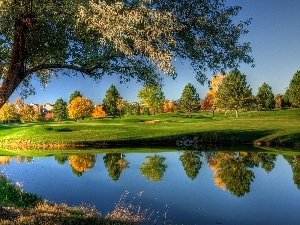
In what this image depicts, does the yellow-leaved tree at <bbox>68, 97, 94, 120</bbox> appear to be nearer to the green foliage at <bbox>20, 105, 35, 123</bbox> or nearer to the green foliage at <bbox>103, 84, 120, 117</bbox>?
the green foliage at <bbox>103, 84, 120, 117</bbox>

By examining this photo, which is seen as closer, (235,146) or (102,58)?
(102,58)

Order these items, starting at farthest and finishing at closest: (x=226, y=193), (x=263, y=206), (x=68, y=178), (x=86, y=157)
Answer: (x=86, y=157) < (x=68, y=178) < (x=226, y=193) < (x=263, y=206)

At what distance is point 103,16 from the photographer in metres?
10.2

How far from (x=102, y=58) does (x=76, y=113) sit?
4234 inches

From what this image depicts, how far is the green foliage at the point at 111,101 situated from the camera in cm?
13038

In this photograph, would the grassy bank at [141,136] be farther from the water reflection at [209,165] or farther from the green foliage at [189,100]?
the green foliage at [189,100]

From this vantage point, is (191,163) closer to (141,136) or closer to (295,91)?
(141,136)

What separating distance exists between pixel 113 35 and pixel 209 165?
29.6m

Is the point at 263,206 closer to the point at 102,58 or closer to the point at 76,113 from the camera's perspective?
the point at 102,58

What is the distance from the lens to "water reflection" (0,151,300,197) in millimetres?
30281

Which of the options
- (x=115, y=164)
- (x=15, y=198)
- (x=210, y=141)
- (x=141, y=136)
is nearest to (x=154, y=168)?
(x=115, y=164)

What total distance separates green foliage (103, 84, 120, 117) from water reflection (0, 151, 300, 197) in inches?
3344

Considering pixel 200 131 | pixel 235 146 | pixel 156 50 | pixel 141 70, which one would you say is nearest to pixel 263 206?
pixel 141 70

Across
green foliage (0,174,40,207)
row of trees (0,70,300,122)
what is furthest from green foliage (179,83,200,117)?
green foliage (0,174,40,207)
